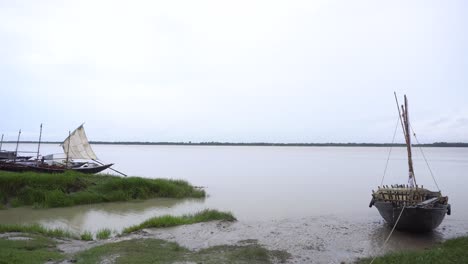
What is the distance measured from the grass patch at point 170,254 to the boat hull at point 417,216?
5423 millimetres

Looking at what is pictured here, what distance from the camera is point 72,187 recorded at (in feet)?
59.2

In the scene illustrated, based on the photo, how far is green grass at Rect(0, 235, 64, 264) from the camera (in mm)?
6965

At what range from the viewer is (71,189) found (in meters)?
17.9

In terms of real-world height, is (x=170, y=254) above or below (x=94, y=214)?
above

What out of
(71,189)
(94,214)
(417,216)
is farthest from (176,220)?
(417,216)

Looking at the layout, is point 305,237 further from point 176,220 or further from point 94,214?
point 94,214

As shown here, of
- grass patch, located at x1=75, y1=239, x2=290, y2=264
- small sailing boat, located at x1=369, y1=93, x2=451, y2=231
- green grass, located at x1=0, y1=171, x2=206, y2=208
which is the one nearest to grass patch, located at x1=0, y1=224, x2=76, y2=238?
grass patch, located at x1=75, y1=239, x2=290, y2=264

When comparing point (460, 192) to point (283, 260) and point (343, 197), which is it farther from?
point (283, 260)

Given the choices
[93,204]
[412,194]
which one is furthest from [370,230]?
[93,204]

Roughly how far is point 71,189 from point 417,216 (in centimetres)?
1590

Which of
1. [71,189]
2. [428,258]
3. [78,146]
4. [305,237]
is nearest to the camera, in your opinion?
[428,258]

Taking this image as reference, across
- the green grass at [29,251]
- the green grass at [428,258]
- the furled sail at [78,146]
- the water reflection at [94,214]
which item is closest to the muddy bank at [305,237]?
the green grass at [29,251]

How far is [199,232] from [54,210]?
310 inches

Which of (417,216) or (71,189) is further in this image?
(71,189)
